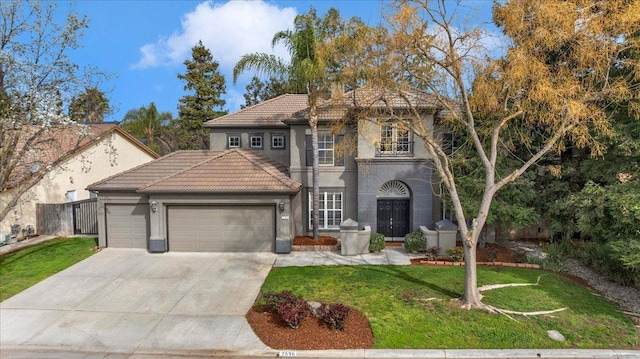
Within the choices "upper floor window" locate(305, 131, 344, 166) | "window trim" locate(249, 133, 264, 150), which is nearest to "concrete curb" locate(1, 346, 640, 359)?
"upper floor window" locate(305, 131, 344, 166)

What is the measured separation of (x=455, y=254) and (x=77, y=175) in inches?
802

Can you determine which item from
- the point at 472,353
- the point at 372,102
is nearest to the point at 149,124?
the point at 372,102

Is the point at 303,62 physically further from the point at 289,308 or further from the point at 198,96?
the point at 198,96

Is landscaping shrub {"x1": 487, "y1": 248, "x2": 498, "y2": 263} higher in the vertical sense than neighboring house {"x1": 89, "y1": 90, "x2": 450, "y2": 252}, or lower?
lower

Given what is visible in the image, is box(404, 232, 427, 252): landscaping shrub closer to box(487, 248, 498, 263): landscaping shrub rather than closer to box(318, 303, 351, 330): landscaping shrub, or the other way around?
box(487, 248, 498, 263): landscaping shrub

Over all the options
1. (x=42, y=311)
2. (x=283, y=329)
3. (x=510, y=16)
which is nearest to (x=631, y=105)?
(x=510, y=16)

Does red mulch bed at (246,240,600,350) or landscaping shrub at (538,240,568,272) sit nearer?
red mulch bed at (246,240,600,350)

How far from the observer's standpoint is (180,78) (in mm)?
35406

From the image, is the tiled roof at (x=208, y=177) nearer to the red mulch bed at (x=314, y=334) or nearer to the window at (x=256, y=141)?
the window at (x=256, y=141)

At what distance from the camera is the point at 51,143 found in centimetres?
1250

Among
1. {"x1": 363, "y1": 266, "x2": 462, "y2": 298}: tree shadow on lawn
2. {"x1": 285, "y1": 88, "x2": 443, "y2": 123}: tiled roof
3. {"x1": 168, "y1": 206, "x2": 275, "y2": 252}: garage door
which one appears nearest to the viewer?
{"x1": 363, "y1": 266, "x2": 462, "y2": 298}: tree shadow on lawn

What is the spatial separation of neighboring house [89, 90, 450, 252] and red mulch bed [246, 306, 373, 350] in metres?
6.27

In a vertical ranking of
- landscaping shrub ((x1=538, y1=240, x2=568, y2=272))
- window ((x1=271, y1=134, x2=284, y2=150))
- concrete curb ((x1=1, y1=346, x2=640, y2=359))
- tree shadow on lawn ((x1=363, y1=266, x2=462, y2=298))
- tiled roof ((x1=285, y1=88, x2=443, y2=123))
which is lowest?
concrete curb ((x1=1, y1=346, x2=640, y2=359))

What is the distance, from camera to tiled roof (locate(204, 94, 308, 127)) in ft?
65.6
